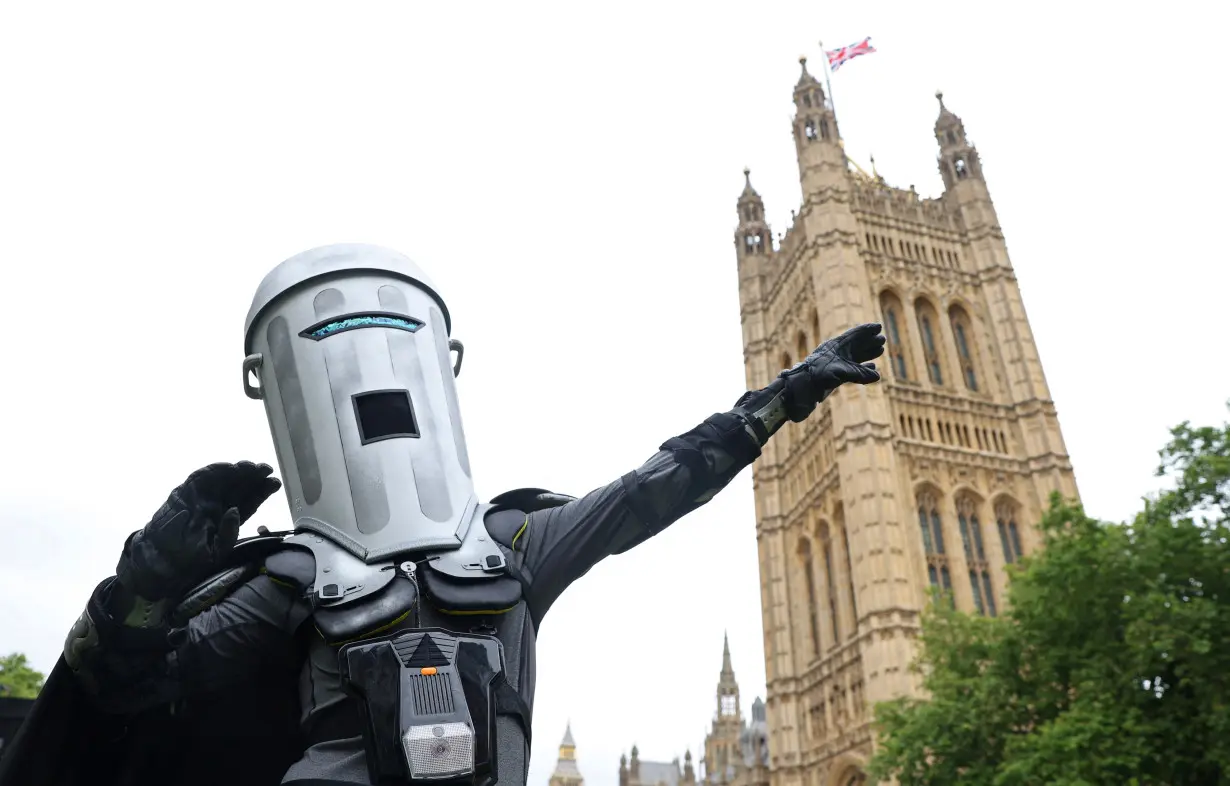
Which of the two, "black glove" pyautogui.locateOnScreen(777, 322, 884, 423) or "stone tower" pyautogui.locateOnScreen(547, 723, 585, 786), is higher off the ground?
"stone tower" pyautogui.locateOnScreen(547, 723, 585, 786)

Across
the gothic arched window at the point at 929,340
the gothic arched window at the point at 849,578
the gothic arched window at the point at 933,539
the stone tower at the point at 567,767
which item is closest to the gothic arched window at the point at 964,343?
the gothic arched window at the point at 929,340

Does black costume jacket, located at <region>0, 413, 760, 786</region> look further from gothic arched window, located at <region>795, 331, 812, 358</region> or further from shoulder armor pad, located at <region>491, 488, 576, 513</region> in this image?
gothic arched window, located at <region>795, 331, 812, 358</region>

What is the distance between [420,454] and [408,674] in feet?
2.57

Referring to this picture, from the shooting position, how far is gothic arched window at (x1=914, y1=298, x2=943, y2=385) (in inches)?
1590

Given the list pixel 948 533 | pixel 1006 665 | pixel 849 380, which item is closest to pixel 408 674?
pixel 849 380

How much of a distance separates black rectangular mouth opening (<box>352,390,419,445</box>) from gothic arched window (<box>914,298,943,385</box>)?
39.2m

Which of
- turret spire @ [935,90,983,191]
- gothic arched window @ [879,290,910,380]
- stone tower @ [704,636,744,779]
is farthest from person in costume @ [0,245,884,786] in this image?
stone tower @ [704,636,744,779]

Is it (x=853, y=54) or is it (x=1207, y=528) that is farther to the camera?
(x=853, y=54)

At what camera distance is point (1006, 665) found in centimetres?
1680

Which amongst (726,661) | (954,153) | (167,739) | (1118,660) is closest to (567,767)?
(726,661)

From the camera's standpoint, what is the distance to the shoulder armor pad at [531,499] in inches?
127

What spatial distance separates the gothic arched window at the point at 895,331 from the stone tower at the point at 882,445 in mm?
86

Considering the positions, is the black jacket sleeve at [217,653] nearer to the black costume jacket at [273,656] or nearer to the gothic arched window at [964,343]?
the black costume jacket at [273,656]

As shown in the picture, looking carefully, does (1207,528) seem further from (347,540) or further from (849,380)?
(347,540)
